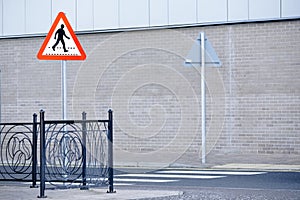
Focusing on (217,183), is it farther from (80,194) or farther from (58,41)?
(58,41)

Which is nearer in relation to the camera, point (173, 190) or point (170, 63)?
point (173, 190)

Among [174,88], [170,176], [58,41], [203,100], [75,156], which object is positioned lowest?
[170,176]

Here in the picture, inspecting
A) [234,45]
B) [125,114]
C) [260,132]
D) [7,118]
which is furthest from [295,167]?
[7,118]

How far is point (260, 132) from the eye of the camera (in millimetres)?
20234

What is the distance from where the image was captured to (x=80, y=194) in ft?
38.5

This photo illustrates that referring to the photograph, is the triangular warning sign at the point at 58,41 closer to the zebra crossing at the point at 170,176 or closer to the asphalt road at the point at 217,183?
the asphalt road at the point at 217,183

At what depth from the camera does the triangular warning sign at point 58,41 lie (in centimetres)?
1241

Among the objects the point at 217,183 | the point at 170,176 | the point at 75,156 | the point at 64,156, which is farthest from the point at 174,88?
the point at 64,156

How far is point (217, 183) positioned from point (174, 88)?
7.52 meters

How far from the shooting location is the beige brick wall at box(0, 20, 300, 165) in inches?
785

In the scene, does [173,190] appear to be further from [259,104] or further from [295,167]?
[259,104]

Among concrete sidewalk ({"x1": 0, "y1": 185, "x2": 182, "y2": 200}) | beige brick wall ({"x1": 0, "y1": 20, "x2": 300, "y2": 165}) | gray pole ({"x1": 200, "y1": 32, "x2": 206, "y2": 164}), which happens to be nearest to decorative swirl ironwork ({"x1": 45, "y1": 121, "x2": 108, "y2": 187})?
concrete sidewalk ({"x1": 0, "y1": 185, "x2": 182, "y2": 200})

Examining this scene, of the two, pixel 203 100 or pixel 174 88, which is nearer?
pixel 203 100

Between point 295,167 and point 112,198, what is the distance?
7368 millimetres
